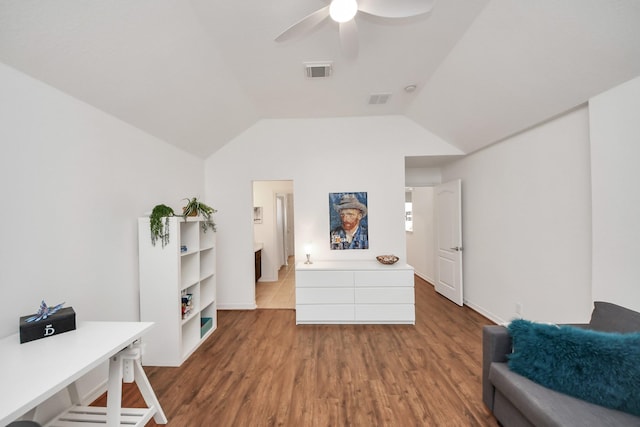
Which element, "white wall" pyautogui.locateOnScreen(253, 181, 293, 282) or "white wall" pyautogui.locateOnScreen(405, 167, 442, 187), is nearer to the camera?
"white wall" pyautogui.locateOnScreen(405, 167, 442, 187)

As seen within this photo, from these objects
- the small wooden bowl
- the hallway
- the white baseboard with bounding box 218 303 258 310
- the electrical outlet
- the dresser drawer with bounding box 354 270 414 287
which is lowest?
the hallway

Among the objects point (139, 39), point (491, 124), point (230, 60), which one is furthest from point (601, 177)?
point (139, 39)

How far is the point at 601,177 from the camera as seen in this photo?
5.98 ft

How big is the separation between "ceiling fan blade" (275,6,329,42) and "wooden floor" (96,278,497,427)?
8.50ft

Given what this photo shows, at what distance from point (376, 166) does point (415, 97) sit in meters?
1.03

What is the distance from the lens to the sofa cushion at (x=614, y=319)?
1401 millimetres

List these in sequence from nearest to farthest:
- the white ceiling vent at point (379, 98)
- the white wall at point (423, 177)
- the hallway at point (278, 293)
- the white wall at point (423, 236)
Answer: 1. the white ceiling vent at point (379, 98)
2. the hallway at point (278, 293)
3. the white wall at point (423, 177)
4. the white wall at point (423, 236)

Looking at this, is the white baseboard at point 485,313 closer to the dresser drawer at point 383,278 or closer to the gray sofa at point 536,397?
the dresser drawer at point 383,278

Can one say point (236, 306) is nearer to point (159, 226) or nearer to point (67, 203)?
point (159, 226)

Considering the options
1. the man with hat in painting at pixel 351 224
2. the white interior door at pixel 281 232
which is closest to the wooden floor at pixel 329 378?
the man with hat in painting at pixel 351 224

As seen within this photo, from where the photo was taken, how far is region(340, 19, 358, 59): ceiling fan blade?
151 centimetres

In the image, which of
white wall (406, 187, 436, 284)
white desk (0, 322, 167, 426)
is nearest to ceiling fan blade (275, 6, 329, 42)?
white desk (0, 322, 167, 426)

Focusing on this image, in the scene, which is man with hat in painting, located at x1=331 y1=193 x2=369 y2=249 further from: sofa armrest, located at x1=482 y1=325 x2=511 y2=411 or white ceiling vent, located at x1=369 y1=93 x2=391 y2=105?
sofa armrest, located at x1=482 y1=325 x2=511 y2=411

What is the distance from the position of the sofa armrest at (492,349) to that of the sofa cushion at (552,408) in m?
0.15
